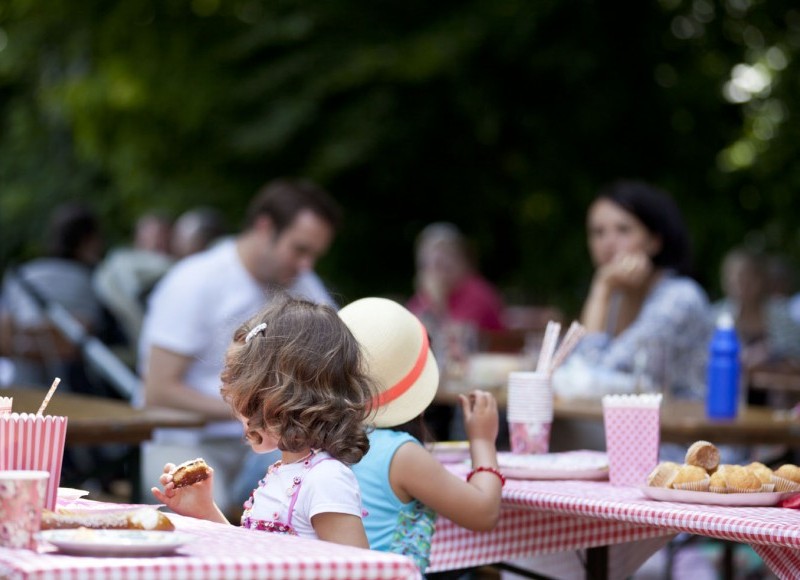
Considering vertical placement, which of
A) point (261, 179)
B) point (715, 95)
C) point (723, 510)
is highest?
point (715, 95)

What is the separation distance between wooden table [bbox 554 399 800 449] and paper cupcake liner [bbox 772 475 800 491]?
4.48ft

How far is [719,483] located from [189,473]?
1.00 meters

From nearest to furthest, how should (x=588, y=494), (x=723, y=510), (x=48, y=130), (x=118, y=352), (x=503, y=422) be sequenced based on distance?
(x=723, y=510)
(x=588, y=494)
(x=503, y=422)
(x=118, y=352)
(x=48, y=130)

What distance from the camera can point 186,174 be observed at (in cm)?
945

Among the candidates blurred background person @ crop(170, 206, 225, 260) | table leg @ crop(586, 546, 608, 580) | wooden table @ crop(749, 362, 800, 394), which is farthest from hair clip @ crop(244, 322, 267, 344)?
blurred background person @ crop(170, 206, 225, 260)

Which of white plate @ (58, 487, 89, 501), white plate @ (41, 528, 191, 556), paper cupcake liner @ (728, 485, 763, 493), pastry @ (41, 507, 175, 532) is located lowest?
white plate @ (41, 528, 191, 556)

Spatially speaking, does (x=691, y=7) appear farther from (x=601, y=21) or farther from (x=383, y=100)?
(x=383, y=100)

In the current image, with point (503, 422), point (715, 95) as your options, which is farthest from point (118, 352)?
point (715, 95)

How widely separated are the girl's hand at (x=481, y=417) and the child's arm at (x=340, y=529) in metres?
0.66

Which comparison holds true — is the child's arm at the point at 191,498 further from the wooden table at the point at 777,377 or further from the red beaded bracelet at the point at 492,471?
the wooden table at the point at 777,377

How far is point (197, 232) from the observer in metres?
8.11

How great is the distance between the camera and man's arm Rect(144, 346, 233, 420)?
5051 millimetres

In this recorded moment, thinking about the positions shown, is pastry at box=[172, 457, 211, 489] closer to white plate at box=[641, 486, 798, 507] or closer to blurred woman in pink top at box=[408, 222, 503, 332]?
white plate at box=[641, 486, 798, 507]

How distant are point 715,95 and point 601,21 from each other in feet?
3.16
